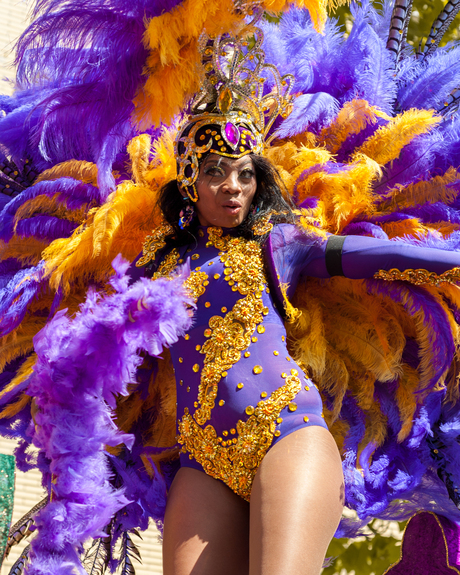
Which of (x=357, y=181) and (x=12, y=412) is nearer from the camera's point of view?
(x=357, y=181)

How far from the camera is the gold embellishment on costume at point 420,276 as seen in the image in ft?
6.43

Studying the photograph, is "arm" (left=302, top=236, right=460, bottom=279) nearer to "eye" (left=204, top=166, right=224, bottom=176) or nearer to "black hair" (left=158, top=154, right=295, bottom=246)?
"black hair" (left=158, top=154, right=295, bottom=246)

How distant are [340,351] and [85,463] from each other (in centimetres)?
98

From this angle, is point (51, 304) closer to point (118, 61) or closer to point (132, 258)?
point (132, 258)

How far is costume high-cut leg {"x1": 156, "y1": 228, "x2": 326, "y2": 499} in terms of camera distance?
1823 millimetres

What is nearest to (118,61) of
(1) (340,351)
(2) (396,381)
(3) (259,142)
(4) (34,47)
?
(4) (34,47)

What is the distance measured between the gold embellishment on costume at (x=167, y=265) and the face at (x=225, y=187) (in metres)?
0.18

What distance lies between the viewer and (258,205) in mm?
2188

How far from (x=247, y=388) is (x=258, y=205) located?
640 mm

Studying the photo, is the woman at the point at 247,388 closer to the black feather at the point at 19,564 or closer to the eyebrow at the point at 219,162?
the eyebrow at the point at 219,162

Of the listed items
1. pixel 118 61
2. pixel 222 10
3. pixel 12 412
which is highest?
pixel 222 10

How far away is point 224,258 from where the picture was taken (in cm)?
208

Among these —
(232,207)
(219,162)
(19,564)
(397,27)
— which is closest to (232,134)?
(219,162)

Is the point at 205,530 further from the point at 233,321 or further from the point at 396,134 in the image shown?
the point at 396,134
